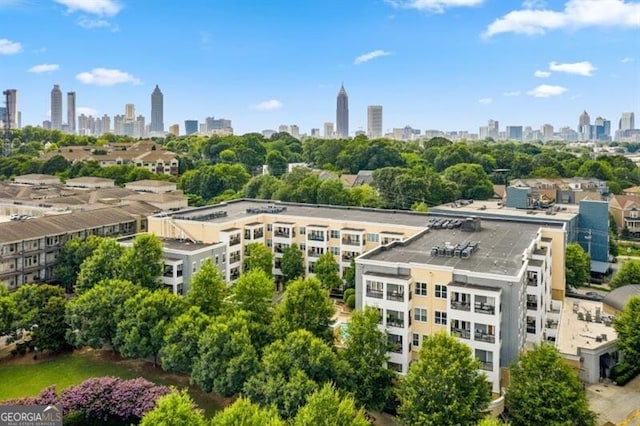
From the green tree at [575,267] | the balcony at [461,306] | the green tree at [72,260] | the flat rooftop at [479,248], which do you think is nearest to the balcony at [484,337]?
the balcony at [461,306]

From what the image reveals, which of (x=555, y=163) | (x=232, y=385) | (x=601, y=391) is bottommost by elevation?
(x=601, y=391)

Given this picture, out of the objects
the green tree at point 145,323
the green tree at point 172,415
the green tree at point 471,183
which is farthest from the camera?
the green tree at point 471,183

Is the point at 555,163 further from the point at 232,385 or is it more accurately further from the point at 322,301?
the point at 232,385

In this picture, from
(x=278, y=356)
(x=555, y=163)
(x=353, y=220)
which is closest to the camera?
(x=278, y=356)

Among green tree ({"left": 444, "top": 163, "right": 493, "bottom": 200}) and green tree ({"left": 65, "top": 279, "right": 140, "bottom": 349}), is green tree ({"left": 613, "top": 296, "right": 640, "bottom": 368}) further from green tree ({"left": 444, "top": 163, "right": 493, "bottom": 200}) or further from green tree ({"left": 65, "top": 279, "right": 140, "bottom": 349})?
green tree ({"left": 444, "top": 163, "right": 493, "bottom": 200})

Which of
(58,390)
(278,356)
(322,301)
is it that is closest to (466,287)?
(322,301)

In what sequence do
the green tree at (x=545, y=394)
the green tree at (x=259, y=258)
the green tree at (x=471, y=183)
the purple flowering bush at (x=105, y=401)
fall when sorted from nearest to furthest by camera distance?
the green tree at (x=545, y=394) < the purple flowering bush at (x=105, y=401) < the green tree at (x=259, y=258) < the green tree at (x=471, y=183)

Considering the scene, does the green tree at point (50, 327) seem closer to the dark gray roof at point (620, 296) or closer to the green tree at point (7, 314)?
the green tree at point (7, 314)
